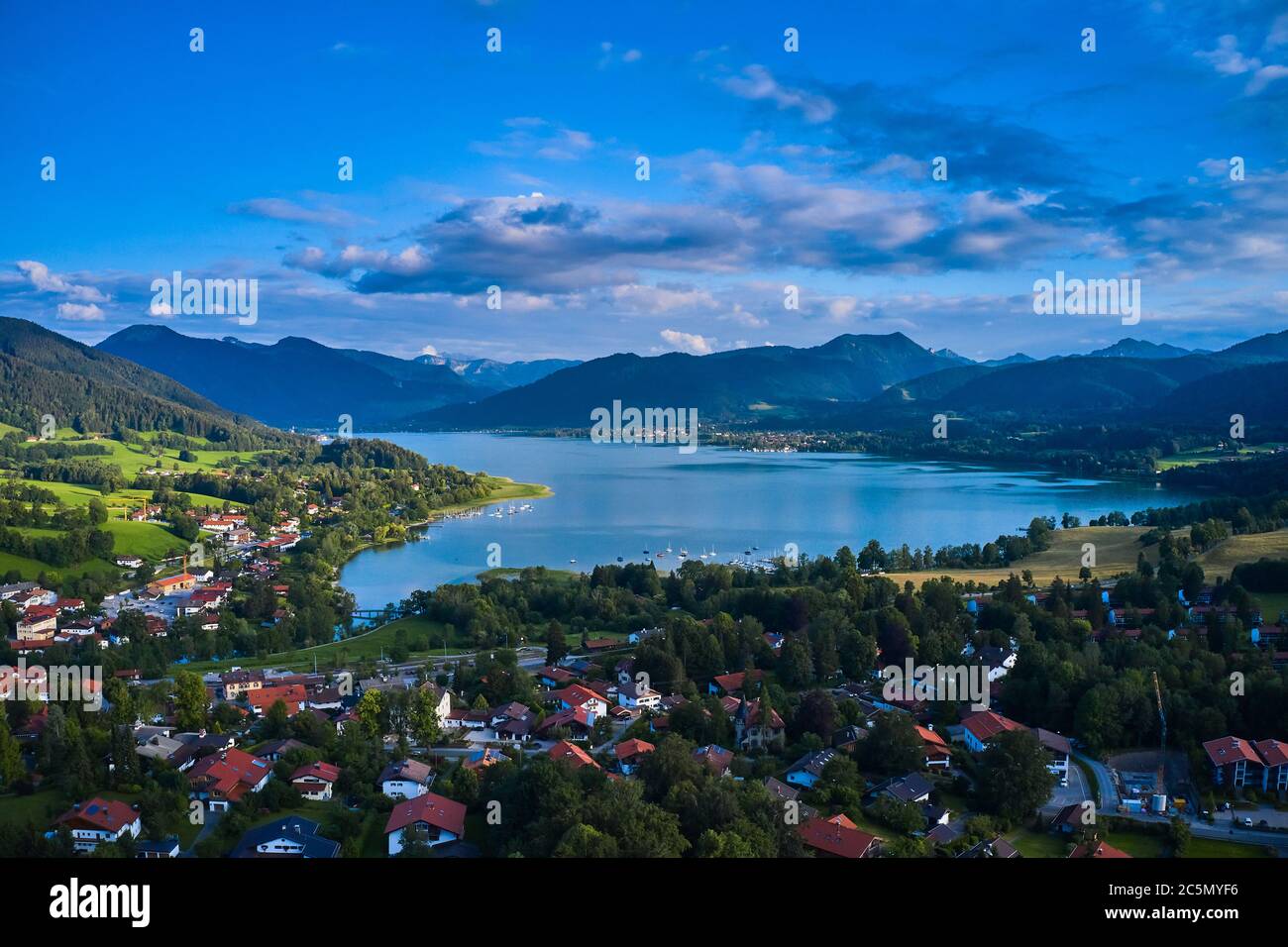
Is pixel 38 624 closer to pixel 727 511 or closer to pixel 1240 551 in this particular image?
pixel 727 511

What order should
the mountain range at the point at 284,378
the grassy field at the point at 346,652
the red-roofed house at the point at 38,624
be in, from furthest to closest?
the mountain range at the point at 284,378 < the red-roofed house at the point at 38,624 < the grassy field at the point at 346,652

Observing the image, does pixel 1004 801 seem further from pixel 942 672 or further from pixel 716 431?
pixel 716 431

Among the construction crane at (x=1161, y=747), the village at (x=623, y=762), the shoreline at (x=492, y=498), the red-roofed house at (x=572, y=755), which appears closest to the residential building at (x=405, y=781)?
the village at (x=623, y=762)

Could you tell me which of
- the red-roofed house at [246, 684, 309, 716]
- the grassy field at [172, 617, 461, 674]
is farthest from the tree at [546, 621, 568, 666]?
the red-roofed house at [246, 684, 309, 716]

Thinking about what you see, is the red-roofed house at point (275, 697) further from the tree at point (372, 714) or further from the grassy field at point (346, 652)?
the grassy field at point (346, 652)

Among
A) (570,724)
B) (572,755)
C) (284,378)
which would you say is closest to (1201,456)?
(570,724)

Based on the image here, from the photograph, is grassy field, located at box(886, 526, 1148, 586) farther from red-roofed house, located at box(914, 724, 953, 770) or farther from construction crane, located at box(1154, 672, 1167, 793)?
red-roofed house, located at box(914, 724, 953, 770)
